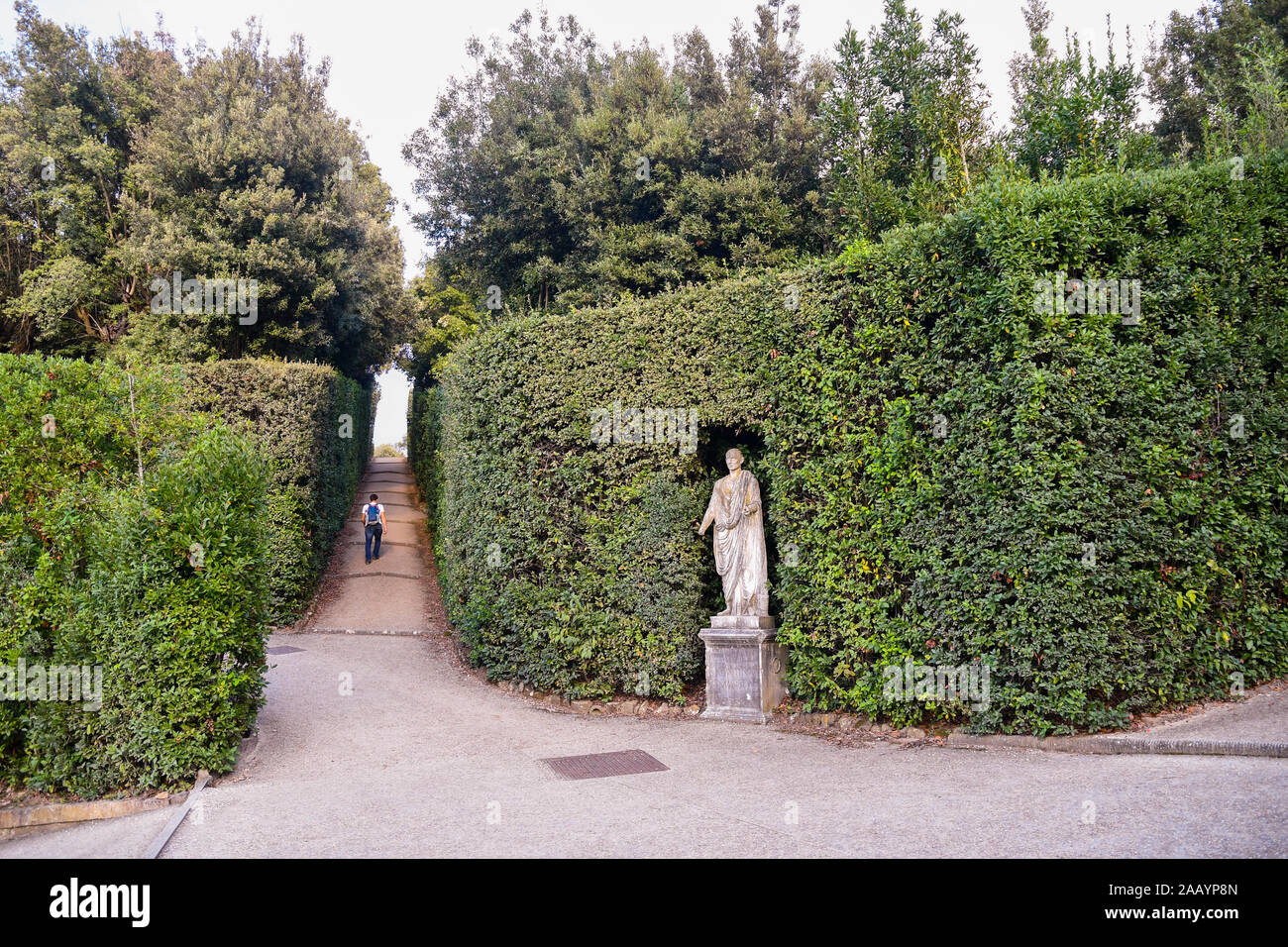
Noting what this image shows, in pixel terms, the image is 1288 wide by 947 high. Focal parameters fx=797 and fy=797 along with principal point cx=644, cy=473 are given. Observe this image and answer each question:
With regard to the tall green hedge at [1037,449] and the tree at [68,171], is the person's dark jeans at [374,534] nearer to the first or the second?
the tree at [68,171]

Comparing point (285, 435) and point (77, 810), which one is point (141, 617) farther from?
point (285, 435)

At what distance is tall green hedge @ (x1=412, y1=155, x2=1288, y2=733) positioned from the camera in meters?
7.51

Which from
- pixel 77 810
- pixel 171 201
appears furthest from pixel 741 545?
pixel 171 201

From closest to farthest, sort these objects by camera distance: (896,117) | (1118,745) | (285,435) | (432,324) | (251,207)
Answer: (1118,745) → (285,435) → (896,117) → (251,207) → (432,324)

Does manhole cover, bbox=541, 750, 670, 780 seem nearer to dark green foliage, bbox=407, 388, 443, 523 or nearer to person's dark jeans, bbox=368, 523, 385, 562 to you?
dark green foliage, bbox=407, 388, 443, 523

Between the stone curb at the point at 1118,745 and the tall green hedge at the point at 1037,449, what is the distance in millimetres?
189

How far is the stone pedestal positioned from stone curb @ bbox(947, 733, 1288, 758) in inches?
88.9

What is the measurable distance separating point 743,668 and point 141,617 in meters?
6.39

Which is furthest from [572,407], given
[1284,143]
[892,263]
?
[1284,143]

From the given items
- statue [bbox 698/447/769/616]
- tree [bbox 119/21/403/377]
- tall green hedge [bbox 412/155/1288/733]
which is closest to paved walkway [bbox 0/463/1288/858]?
tall green hedge [bbox 412/155/1288/733]

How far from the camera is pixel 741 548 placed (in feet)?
32.3

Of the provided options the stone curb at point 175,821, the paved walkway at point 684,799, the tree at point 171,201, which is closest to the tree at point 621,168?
the tree at point 171,201

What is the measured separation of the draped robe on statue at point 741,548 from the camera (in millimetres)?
9789
